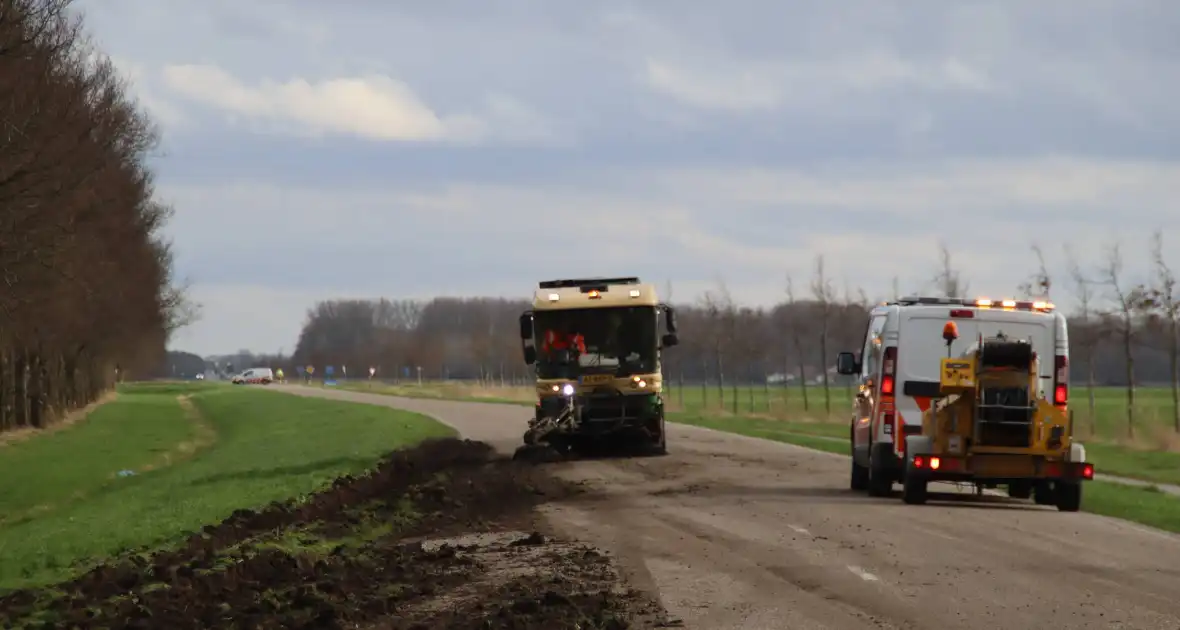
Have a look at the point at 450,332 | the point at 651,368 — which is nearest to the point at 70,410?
the point at 651,368

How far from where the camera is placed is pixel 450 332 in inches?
7190

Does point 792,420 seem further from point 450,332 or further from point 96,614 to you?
point 450,332

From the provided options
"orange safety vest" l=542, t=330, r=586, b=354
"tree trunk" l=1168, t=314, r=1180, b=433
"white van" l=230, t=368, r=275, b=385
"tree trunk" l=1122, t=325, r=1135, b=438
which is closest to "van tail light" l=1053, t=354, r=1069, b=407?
"orange safety vest" l=542, t=330, r=586, b=354

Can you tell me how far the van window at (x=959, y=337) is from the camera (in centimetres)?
1992

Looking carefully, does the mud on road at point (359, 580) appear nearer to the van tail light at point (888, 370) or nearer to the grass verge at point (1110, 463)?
the van tail light at point (888, 370)

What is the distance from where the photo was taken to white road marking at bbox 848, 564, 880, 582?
12.8m

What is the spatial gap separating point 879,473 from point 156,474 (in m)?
21.3

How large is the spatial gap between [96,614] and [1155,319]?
33.4m

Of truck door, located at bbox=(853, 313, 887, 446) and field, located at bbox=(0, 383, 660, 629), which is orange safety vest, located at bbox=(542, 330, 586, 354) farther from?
truck door, located at bbox=(853, 313, 887, 446)

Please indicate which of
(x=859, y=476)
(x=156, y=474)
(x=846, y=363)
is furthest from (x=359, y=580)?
(x=156, y=474)

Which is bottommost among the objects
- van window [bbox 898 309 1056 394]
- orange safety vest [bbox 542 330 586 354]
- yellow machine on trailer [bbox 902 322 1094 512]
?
yellow machine on trailer [bbox 902 322 1094 512]

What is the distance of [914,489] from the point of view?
20078mm

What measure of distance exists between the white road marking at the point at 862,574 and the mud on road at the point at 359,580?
2.01 meters

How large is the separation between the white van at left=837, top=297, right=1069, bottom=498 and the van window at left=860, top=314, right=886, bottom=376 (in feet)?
0.86
